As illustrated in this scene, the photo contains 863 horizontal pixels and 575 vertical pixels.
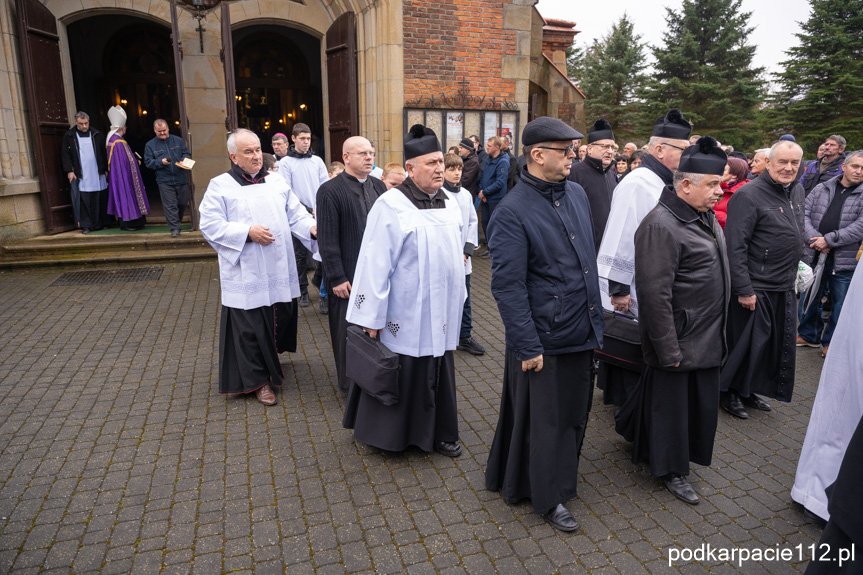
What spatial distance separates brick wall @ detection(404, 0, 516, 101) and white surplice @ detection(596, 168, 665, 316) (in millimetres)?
7677

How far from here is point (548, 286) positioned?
3098 millimetres

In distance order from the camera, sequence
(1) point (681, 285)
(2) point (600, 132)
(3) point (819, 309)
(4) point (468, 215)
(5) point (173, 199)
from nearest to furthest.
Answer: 1. (1) point (681, 285)
2. (2) point (600, 132)
3. (4) point (468, 215)
4. (3) point (819, 309)
5. (5) point (173, 199)

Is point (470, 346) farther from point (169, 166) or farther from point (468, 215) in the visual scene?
point (169, 166)

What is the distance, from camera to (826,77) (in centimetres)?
2312

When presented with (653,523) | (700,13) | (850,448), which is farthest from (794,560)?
(700,13)

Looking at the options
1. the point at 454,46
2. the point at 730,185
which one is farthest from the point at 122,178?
the point at 730,185

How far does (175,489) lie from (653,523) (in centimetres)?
278

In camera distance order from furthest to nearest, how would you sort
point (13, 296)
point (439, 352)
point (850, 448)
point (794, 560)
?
point (13, 296), point (439, 352), point (794, 560), point (850, 448)

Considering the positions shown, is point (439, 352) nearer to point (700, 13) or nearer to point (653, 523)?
point (653, 523)

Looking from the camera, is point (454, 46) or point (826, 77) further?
point (826, 77)

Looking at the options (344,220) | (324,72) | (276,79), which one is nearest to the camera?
(344,220)

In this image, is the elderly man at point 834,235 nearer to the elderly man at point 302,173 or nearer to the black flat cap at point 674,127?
the black flat cap at point 674,127

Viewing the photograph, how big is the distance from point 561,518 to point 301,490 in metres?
1.53

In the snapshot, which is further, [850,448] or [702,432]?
[702,432]
